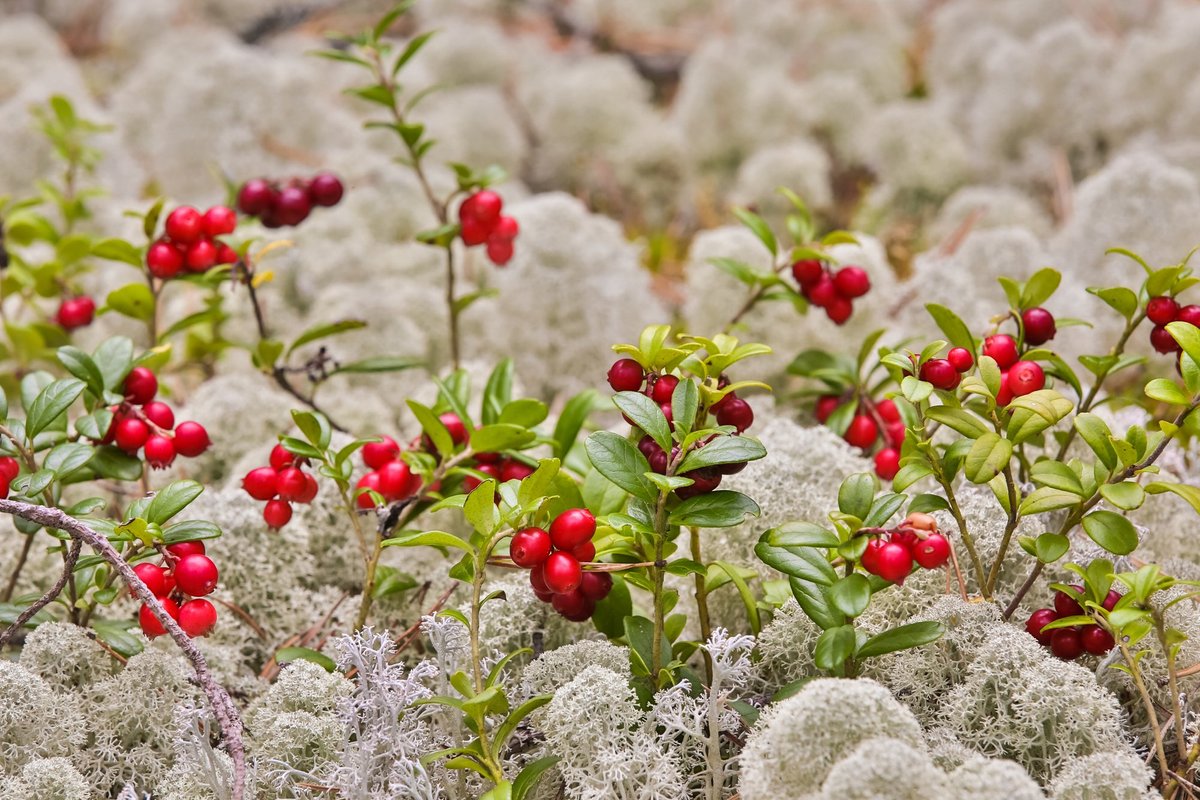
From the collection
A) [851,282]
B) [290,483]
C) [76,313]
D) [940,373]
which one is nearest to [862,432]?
[851,282]

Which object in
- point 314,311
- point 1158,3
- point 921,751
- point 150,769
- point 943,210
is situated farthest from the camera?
point 1158,3

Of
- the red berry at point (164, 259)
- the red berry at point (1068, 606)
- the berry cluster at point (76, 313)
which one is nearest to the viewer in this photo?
the red berry at point (1068, 606)

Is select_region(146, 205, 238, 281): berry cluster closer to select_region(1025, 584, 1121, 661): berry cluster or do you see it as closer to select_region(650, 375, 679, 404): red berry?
select_region(650, 375, 679, 404): red berry

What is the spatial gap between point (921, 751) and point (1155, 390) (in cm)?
47

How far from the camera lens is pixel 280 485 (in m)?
1.40

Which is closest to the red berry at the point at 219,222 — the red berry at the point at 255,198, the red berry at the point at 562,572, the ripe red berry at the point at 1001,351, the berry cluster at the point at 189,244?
the berry cluster at the point at 189,244

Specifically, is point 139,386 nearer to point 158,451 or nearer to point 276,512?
point 158,451

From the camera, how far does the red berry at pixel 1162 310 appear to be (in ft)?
4.39

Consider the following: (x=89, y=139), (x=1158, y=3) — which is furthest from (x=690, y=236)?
(x=1158, y=3)

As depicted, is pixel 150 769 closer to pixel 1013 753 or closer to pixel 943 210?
pixel 1013 753

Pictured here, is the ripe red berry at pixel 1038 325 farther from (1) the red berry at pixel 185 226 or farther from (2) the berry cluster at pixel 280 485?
(1) the red berry at pixel 185 226

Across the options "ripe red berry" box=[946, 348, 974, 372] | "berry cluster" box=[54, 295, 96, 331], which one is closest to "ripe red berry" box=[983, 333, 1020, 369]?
"ripe red berry" box=[946, 348, 974, 372]

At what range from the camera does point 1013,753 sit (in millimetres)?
1149

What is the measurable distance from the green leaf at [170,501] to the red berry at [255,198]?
2.32 feet
